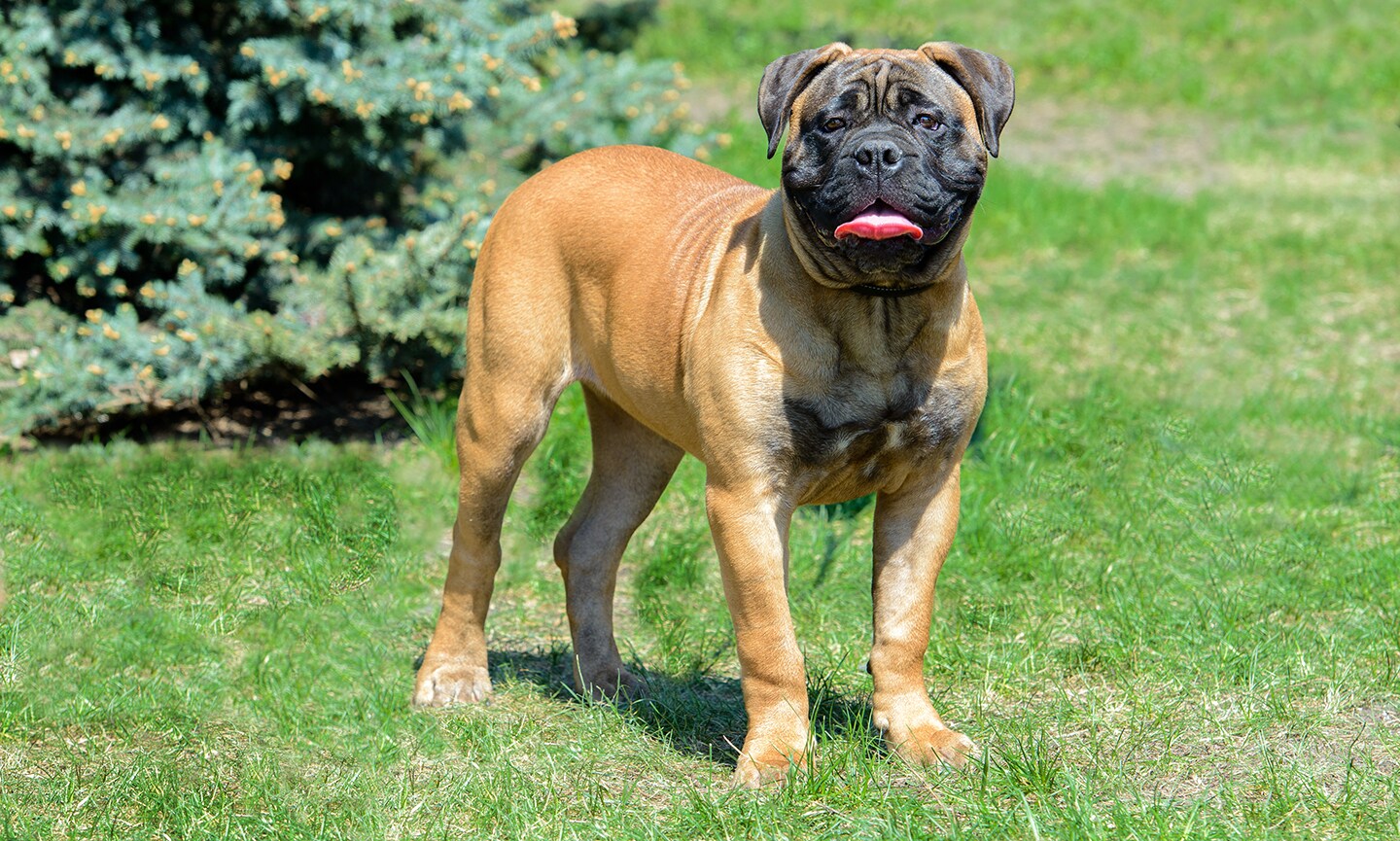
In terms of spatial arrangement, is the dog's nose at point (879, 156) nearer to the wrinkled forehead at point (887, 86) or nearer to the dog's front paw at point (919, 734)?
the wrinkled forehead at point (887, 86)

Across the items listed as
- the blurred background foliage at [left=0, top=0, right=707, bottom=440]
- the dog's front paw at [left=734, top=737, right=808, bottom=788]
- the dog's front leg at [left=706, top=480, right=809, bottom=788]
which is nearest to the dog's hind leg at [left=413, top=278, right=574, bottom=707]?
the dog's front leg at [left=706, top=480, right=809, bottom=788]

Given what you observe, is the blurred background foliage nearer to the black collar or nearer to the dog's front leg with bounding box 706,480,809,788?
the dog's front leg with bounding box 706,480,809,788

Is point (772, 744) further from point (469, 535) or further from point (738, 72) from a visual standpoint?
point (738, 72)

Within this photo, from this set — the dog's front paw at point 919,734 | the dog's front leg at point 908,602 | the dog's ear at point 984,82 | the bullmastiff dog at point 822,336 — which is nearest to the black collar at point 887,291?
the bullmastiff dog at point 822,336

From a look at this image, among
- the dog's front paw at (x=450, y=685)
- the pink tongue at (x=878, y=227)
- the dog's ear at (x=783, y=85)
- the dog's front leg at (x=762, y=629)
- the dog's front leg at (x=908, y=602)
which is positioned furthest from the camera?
the dog's front paw at (x=450, y=685)

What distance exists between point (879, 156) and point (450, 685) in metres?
2.29

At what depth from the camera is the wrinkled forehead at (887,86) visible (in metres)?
3.79

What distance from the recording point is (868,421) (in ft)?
12.4

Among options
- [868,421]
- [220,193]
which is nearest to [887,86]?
[868,421]

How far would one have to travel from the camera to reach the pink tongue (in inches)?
140

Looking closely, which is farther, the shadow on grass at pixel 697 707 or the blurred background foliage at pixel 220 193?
the blurred background foliage at pixel 220 193

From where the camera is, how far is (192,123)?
677cm

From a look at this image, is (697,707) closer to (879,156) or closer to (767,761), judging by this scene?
(767,761)

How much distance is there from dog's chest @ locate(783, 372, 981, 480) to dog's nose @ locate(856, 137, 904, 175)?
53 cm
